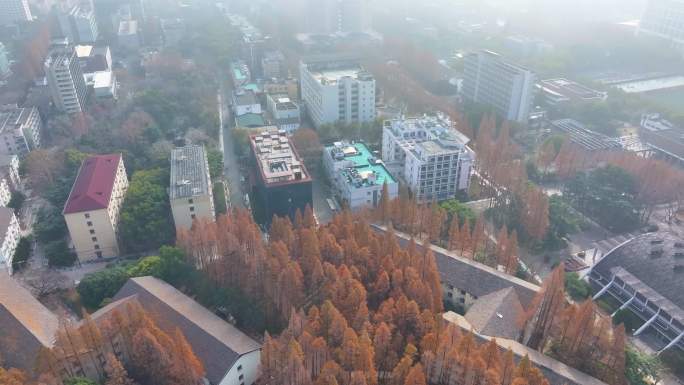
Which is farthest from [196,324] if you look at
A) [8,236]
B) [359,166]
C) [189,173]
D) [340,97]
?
[340,97]

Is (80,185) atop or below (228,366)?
atop

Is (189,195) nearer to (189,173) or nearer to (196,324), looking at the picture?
(189,173)


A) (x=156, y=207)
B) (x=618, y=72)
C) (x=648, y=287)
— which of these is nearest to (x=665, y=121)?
(x=618, y=72)

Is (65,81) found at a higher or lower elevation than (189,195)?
higher

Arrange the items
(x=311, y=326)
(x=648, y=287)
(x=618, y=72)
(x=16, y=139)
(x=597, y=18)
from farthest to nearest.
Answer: (x=597, y=18)
(x=618, y=72)
(x=16, y=139)
(x=648, y=287)
(x=311, y=326)

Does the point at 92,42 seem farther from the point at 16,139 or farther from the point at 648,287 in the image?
the point at 648,287

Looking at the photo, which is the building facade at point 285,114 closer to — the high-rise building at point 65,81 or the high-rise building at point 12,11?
the high-rise building at point 65,81

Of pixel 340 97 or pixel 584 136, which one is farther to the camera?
pixel 340 97
